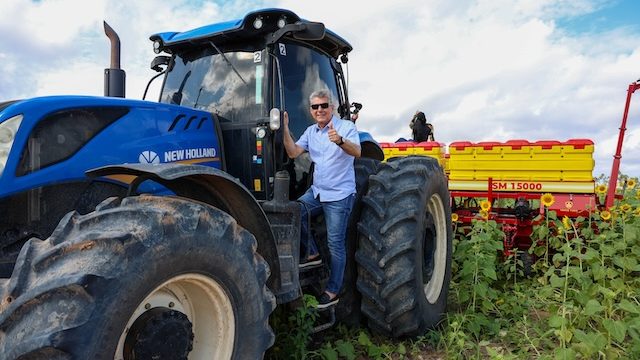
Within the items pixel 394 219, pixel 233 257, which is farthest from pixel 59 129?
pixel 394 219

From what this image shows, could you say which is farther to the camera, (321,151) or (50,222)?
(321,151)

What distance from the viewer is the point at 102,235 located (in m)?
2.03

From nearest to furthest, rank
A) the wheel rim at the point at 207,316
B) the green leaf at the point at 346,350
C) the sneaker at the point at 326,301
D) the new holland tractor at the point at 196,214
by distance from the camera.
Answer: the new holland tractor at the point at 196,214
the wheel rim at the point at 207,316
the green leaf at the point at 346,350
the sneaker at the point at 326,301

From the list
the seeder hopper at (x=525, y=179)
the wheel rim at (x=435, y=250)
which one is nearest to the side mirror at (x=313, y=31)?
the wheel rim at (x=435, y=250)

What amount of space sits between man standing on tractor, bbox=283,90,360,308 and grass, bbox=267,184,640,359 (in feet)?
1.48

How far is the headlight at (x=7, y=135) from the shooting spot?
99.2 inches

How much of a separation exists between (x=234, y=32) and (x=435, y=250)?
102 inches

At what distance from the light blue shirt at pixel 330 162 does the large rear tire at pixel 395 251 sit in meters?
0.29

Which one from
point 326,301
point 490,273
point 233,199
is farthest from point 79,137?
point 490,273

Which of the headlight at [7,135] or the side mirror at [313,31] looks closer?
the headlight at [7,135]

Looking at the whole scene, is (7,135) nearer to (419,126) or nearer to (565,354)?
(565,354)

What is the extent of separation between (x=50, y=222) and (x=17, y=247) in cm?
19

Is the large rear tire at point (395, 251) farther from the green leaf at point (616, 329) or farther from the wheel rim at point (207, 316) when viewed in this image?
the wheel rim at point (207, 316)

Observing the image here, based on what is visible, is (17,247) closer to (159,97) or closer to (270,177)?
(270,177)
